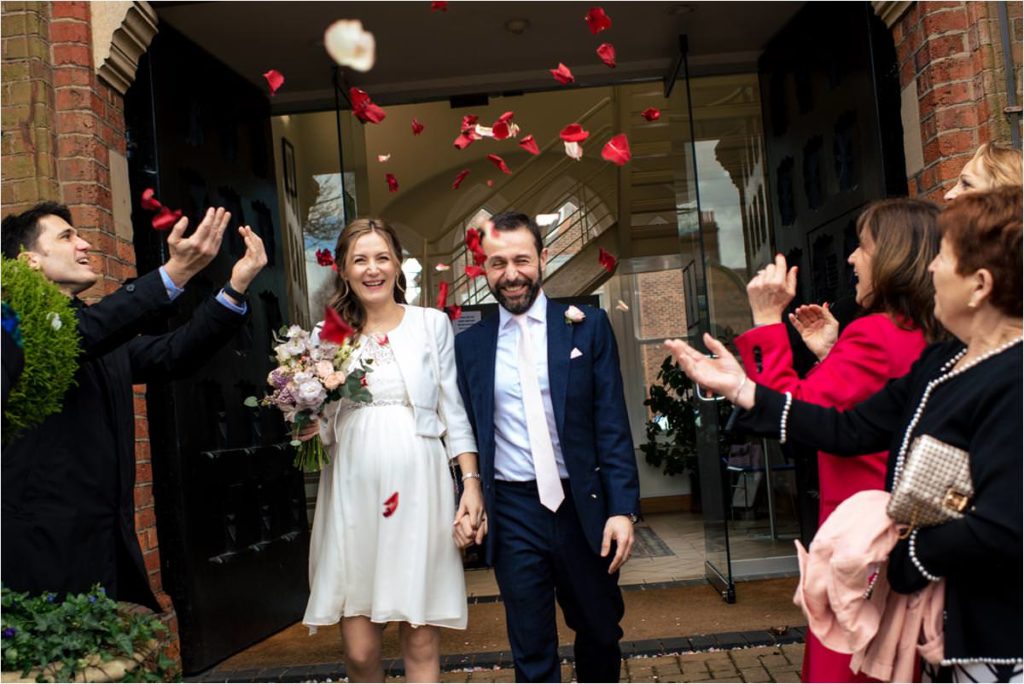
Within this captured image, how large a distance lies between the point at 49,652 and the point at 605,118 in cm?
1034

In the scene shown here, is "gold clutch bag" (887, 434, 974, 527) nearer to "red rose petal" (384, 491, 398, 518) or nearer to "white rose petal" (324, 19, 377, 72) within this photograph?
"red rose petal" (384, 491, 398, 518)

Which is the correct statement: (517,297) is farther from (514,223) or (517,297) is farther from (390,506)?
(390,506)

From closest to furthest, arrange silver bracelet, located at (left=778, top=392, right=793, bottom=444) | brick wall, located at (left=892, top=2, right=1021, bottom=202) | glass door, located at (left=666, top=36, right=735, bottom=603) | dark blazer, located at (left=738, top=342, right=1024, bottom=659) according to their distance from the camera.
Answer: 1. dark blazer, located at (left=738, top=342, right=1024, bottom=659)
2. silver bracelet, located at (left=778, top=392, right=793, bottom=444)
3. brick wall, located at (left=892, top=2, right=1021, bottom=202)
4. glass door, located at (left=666, top=36, right=735, bottom=603)

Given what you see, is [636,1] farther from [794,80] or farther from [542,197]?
[542,197]

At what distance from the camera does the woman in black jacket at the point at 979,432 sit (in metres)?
2.07

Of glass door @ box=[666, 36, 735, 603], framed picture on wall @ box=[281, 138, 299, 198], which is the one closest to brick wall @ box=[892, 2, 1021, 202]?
glass door @ box=[666, 36, 735, 603]

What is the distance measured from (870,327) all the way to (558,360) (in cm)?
117

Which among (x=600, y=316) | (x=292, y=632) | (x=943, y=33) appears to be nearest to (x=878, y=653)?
(x=600, y=316)

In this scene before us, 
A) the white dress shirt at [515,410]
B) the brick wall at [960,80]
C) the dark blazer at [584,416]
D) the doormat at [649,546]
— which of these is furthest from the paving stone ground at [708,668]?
the doormat at [649,546]

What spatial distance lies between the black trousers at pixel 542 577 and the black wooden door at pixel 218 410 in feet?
5.74

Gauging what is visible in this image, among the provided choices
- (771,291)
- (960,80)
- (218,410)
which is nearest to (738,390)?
(771,291)

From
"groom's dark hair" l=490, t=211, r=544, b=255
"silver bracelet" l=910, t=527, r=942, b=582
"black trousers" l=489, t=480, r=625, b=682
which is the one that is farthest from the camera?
"groom's dark hair" l=490, t=211, r=544, b=255

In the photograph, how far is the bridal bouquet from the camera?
11.9 feet

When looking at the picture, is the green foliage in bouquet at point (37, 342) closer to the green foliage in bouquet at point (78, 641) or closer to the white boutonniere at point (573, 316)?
the green foliage in bouquet at point (78, 641)
